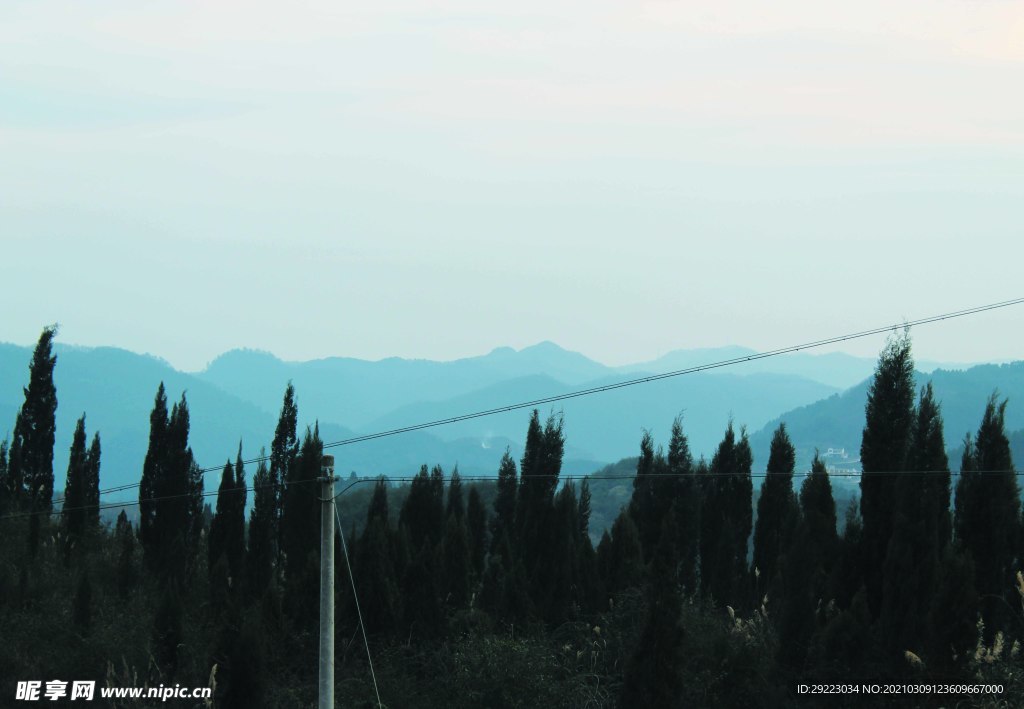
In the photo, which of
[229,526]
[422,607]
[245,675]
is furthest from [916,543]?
[229,526]

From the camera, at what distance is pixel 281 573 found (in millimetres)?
35250

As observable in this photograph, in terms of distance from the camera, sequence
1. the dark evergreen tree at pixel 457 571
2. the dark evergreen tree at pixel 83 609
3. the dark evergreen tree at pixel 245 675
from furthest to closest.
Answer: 1. the dark evergreen tree at pixel 457 571
2. the dark evergreen tree at pixel 83 609
3. the dark evergreen tree at pixel 245 675

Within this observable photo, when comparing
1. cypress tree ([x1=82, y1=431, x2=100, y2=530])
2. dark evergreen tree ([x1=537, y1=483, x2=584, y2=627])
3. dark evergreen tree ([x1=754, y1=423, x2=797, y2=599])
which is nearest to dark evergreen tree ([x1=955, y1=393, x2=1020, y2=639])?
dark evergreen tree ([x1=537, y1=483, x2=584, y2=627])

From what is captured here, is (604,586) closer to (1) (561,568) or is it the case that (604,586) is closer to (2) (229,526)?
(1) (561,568)

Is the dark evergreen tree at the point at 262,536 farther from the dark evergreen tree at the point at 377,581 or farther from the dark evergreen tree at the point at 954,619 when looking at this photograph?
the dark evergreen tree at the point at 954,619

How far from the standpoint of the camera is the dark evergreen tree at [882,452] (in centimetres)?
2198

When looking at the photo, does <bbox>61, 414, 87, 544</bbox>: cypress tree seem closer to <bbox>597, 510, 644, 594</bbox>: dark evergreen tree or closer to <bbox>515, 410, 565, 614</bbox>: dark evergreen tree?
<bbox>515, 410, 565, 614</bbox>: dark evergreen tree

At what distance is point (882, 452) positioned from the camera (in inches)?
907

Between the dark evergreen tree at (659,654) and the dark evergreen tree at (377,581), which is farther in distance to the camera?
the dark evergreen tree at (377,581)

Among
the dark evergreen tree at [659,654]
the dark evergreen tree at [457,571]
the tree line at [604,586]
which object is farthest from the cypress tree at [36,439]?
the dark evergreen tree at [659,654]

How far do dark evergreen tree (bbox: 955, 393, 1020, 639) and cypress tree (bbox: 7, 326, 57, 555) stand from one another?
30.5 metres

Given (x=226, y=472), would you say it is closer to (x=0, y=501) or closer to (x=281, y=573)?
(x=281, y=573)

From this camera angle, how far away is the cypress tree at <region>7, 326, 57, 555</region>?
40.3 m

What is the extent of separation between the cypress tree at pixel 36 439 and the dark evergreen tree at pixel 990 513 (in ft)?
99.9
